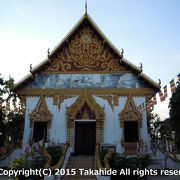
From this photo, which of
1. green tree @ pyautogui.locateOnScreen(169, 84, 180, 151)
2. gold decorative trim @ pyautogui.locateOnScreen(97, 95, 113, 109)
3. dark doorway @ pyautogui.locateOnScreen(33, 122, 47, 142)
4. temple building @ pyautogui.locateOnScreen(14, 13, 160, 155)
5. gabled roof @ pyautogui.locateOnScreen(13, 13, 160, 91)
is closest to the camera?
green tree @ pyautogui.locateOnScreen(169, 84, 180, 151)

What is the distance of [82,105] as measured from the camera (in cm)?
1487

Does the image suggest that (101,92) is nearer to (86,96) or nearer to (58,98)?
(86,96)

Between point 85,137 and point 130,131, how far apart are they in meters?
2.59

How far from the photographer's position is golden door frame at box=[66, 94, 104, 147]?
14435mm

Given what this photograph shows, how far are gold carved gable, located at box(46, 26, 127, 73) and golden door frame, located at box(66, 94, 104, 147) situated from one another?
6.24ft

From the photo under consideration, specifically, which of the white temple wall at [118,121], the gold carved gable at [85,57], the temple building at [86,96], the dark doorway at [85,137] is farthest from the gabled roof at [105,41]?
the dark doorway at [85,137]

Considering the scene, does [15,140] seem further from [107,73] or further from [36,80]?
[107,73]

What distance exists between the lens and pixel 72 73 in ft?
51.2

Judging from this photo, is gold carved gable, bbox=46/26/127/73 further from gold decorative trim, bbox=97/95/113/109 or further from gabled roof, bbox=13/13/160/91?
gold decorative trim, bbox=97/95/113/109

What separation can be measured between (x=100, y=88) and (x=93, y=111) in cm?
144

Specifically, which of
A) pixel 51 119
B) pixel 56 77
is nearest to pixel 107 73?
pixel 56 77

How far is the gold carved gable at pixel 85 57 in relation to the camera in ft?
51.5

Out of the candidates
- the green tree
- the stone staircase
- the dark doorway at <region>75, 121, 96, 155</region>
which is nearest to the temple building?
the dark doorway at <region>75, 121, 96, 155</region>

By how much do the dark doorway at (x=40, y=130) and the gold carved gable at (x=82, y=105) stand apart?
1.59m
